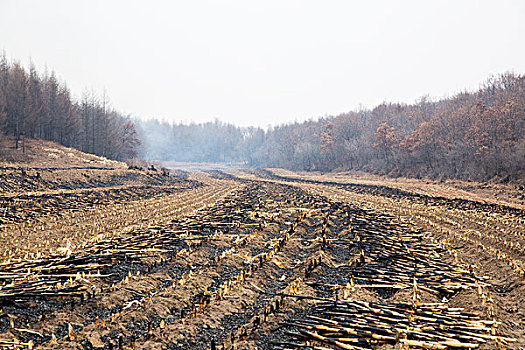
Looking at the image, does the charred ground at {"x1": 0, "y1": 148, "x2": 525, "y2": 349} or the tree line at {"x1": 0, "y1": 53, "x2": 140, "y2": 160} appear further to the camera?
the tree line at {"x1": 0, "y1": 53, "x2": 140, "y2": 160}

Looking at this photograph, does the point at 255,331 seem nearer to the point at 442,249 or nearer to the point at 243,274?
the point at 243,274

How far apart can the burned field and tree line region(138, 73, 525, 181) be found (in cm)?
3011

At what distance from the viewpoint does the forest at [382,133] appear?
39000 millimetres

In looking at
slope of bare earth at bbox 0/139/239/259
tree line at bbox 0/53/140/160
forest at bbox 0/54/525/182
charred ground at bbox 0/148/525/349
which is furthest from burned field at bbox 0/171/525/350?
tree line at bbox 0/53/140/160

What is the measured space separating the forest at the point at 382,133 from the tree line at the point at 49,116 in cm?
12

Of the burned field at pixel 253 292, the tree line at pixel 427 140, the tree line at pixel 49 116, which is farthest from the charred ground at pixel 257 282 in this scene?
the tree line at pixel 49 116

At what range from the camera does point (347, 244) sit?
39.0 ft

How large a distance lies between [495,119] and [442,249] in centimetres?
3561

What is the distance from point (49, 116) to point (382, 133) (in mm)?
48922

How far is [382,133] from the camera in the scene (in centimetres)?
5712

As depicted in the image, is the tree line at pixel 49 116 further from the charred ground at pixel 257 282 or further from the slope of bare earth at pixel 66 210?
the charred ground at pixel 257 282

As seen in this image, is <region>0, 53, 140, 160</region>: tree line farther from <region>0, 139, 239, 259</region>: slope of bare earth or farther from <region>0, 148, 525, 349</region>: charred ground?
<region>0, 148, 525, 349</region>: charred ground

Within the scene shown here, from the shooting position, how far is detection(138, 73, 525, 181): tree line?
38.3 m

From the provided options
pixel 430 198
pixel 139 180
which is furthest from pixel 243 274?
pixel 139 180
